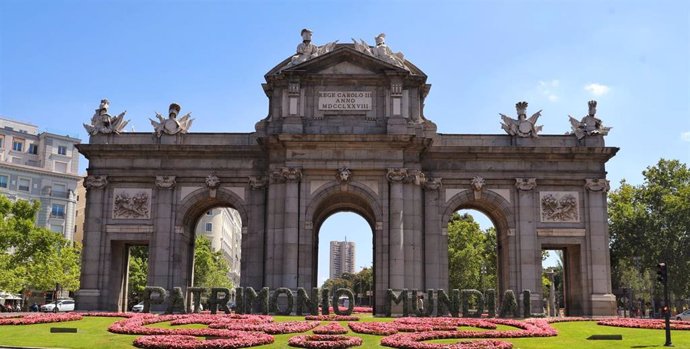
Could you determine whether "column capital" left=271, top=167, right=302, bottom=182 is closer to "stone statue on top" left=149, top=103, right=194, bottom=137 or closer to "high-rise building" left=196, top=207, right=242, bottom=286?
"stone statue on top" left=149, top=103, right=194, bottom=137

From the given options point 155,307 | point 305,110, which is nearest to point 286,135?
point 305,110

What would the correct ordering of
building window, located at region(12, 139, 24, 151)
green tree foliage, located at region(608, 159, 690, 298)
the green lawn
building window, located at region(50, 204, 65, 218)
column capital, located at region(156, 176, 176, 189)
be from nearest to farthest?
the green lawn
column capital, located at region(156, 176, 176, 189)
green tree foliage, located at region(608, 159, 690, 298)
building window, located at region(50, 204, 65, 218)
building window, located at region(12, 139, 24, 151)

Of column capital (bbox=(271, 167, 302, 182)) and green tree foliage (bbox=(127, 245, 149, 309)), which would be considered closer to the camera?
column capital (bbox=(271, 167, 302, 182))

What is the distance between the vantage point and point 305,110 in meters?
45.8

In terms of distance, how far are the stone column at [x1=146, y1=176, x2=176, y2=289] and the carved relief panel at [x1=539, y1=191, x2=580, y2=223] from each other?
952 inches

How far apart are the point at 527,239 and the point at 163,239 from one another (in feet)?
77.4

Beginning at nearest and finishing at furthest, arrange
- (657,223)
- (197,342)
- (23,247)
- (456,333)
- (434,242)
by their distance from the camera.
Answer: (197,342)
(456,333)
(434,242)
(23,247)
(657,223)

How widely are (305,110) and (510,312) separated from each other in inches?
693

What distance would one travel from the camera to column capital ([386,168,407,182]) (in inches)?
1740

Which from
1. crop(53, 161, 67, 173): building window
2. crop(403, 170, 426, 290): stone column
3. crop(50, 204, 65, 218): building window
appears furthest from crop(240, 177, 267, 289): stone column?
crop(53, 161, 67, 173): building window

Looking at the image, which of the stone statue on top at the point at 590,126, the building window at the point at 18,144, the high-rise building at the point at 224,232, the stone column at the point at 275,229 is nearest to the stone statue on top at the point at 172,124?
the stone column at the point at 275,229

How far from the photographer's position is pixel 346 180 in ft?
146

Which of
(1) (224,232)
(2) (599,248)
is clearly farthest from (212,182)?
(1) (224,232)

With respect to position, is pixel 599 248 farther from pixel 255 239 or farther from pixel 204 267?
pixel 204 267
